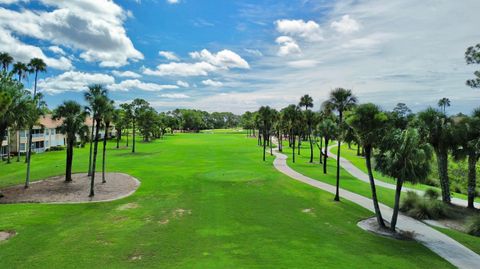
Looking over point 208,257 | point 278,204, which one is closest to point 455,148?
point 278,204

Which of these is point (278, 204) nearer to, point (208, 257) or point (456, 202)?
point (208, 257)

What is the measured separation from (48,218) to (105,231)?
584 centimetres

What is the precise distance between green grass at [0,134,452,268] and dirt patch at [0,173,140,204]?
2.21 meters

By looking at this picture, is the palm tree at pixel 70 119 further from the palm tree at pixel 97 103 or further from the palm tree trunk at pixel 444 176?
the palm tree trunk at pixel 444 176

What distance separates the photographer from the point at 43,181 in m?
35.8

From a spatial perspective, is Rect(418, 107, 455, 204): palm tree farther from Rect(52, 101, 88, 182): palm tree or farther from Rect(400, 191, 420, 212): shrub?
Rect(52, 101, 88, 182): palm tree

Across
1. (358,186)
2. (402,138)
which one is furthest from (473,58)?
(358,186)

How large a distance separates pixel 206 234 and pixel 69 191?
20.1 meters

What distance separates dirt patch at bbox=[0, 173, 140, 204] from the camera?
27.7 metres

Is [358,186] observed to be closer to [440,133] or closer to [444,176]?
[444,176]

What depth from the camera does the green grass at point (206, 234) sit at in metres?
14.8

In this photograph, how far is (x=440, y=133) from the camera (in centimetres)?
2891

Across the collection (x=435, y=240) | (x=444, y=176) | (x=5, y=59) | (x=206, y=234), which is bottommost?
(x=435, y=240)

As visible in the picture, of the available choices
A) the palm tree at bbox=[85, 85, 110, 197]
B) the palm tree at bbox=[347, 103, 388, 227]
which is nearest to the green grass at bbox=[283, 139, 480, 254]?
the palm tree at bbox=[347, 103, 388, 227]
